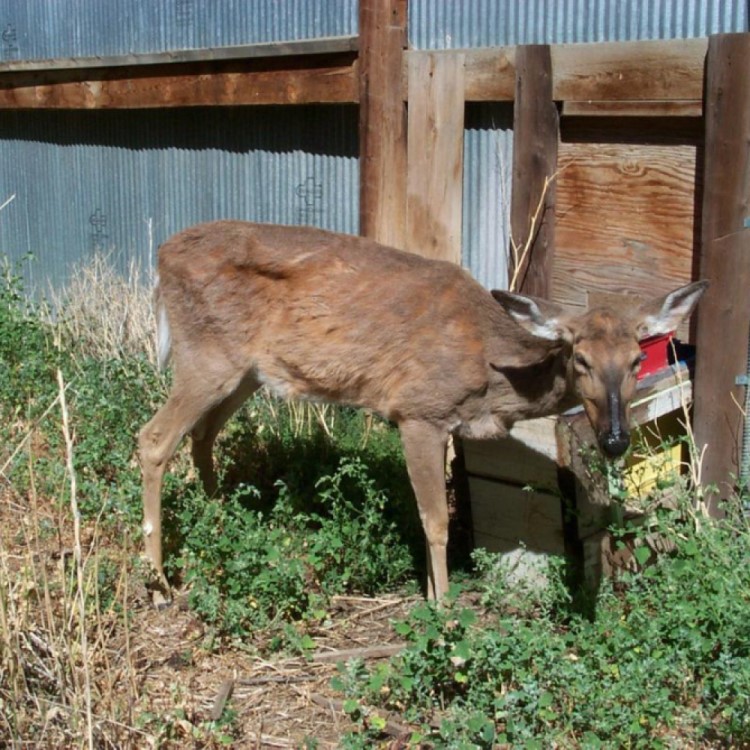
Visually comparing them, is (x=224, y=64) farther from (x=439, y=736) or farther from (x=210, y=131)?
(x=439, y=736)

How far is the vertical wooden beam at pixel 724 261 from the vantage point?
587 centimetres

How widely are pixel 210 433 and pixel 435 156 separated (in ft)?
7.37

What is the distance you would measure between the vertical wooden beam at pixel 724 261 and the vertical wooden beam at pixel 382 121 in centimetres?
229

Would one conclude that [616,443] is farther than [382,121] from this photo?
No

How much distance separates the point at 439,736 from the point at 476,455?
2.10m

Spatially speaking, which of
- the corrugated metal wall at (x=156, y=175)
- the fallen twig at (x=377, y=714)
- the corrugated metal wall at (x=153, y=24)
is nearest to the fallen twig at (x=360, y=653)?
the fallen twig at (x=377, y=714)

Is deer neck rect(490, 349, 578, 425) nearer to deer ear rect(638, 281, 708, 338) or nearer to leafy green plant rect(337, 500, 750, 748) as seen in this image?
deer ear rect(638, 281, 708, 338)

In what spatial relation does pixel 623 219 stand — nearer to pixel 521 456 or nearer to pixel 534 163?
pixel 534 163

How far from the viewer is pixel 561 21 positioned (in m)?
6.79

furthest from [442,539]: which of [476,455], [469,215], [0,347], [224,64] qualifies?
[224,64]

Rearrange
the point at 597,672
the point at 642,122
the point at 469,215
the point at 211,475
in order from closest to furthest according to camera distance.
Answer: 1. the point at 597,672
2. the point at 642,122
3. the point at 211,475
4. the point at 469,215

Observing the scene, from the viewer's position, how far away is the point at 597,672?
491cm

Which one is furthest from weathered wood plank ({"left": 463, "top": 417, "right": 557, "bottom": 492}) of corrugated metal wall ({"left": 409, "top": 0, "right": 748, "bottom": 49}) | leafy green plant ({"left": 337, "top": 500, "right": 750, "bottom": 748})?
corrugated metal wall ({"left": 409, "top": 0, "right": 748, "bottom": 49})

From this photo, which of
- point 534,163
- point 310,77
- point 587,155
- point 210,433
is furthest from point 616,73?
point 210,433
